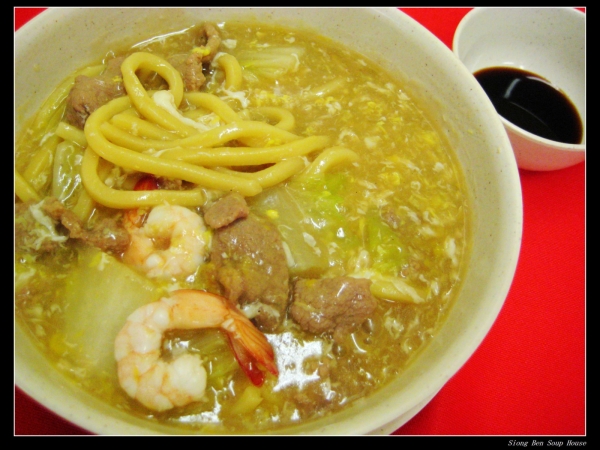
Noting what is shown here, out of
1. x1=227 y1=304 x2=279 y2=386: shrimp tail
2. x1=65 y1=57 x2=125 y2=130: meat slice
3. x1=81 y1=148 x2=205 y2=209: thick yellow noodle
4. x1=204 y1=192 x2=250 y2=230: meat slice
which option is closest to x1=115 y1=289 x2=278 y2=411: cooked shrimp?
x1=227 y1=304 x2=279 y2=386: shrimp tail

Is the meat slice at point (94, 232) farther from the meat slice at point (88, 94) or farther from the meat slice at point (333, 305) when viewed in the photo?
the meat slice at point (333, 305)

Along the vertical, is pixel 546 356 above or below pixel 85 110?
below

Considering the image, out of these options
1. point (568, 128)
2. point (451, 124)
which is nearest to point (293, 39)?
point (451, 124)

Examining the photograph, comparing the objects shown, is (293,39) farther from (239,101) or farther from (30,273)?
(30,273)

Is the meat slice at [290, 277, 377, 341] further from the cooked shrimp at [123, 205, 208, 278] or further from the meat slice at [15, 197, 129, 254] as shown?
the meat slice at [15, 197, 129, 254]

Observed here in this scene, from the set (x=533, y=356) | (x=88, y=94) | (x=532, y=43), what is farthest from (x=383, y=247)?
(x=532, y=43)

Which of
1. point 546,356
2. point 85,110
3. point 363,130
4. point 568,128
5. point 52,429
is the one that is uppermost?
point 85,110

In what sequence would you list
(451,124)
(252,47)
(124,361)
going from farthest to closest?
(252,47), (451,124), (124,361)

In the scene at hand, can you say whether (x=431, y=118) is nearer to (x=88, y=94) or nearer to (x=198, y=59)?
(x=198, y=59)
